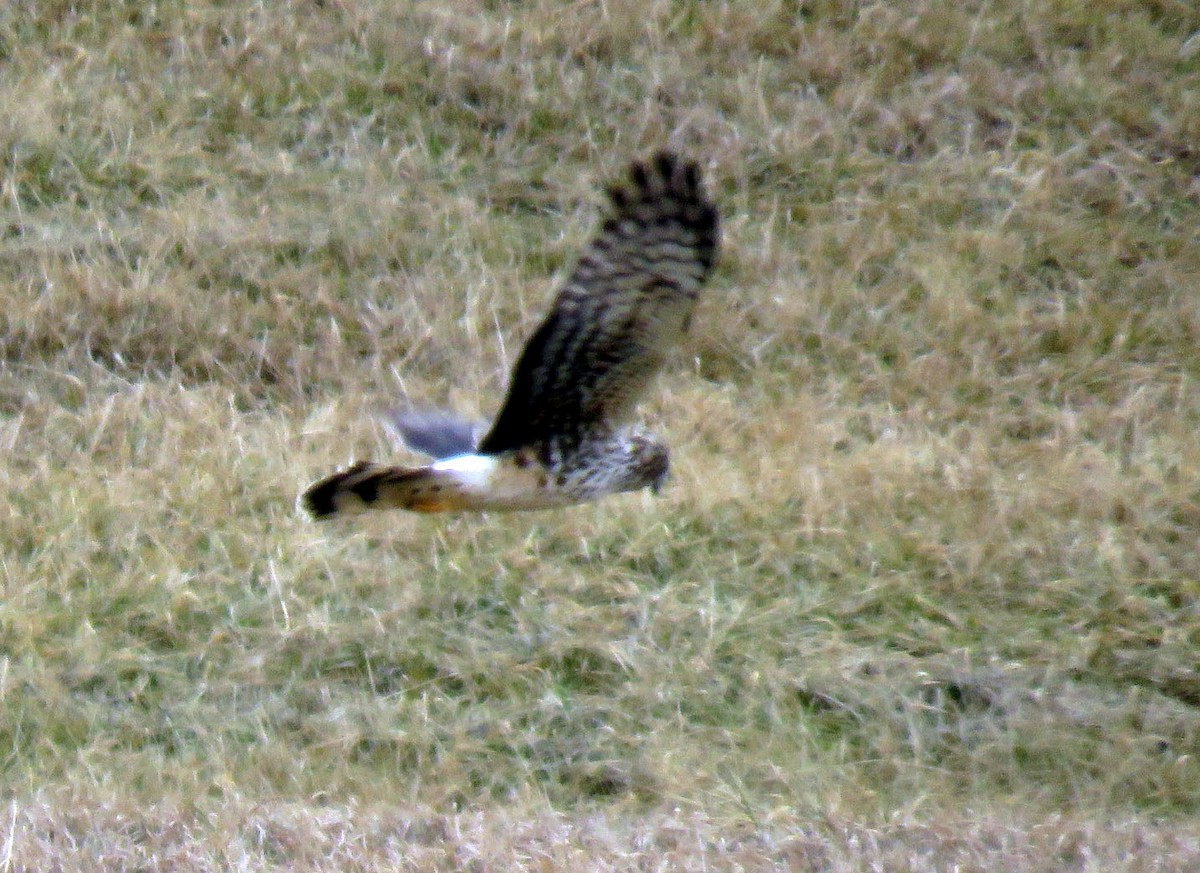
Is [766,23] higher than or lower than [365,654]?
higher

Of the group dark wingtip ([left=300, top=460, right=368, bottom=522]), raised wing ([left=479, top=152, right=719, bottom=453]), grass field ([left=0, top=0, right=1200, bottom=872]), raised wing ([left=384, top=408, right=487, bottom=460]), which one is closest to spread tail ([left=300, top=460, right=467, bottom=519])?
dark wingtip ([left=300, top=460, right=368, bottom=522])

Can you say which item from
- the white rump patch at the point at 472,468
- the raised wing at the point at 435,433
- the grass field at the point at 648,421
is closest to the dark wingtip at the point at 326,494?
the white rump patch at the point at 472,468

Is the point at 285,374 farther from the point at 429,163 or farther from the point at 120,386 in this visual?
the point at 429,163

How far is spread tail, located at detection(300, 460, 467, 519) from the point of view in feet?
12.7

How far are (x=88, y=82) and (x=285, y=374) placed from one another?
2086mm

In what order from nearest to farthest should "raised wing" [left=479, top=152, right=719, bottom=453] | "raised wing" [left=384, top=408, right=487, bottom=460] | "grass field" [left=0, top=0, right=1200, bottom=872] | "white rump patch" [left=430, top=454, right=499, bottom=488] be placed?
1. "raised wing" [left=479, top=152, right=719, bottom=453]
2. "white rump patch" [left=430, top=454, right=499, bottom=488]
3. "raised wing" [left=384, top=408, right=487, bottom=460]
4. "grass field" [left=0, top=0, right=1200, bottom=872]

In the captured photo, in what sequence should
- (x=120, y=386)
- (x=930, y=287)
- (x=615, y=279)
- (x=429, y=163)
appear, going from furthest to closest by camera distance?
1. (x=429, y=163)
2. (x=930, y=287)
3. (x=120, y=386)
4. (x=615, y=279)

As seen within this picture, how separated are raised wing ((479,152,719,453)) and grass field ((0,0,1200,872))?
1110mm

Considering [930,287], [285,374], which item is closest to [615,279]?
[285,374]

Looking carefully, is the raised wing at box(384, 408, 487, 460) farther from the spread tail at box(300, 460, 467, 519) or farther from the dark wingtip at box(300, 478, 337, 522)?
the dark wingtip at box(300, 478, 337, 522)

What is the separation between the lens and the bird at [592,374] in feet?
12.5

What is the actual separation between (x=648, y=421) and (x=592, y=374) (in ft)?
8.11

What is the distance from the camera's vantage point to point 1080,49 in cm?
875

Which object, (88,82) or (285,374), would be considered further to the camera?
(88,82)
